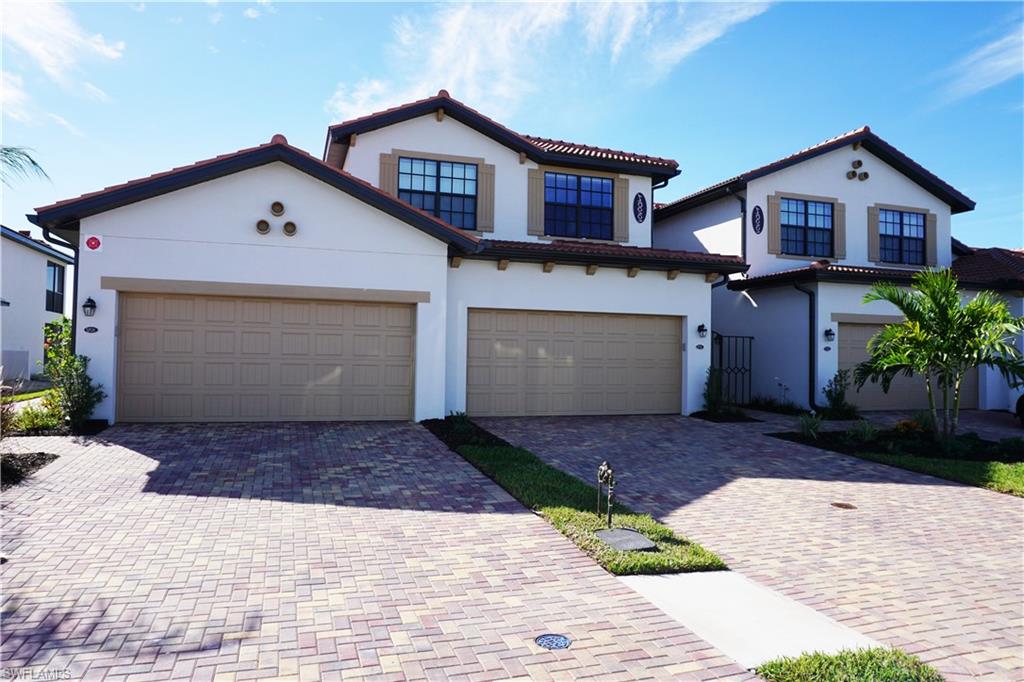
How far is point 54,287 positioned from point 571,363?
2437 cm

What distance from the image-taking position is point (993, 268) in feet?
62.7

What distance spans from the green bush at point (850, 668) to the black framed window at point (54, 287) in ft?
99.3

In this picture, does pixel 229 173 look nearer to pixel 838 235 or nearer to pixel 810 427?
pixel 810 427

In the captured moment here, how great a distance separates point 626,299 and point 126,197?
34.7ft

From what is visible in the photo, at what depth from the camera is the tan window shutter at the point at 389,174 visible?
1493 cm

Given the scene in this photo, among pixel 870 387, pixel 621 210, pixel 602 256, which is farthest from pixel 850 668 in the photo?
pixel 870 387

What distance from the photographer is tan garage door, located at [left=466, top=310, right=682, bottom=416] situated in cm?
1414

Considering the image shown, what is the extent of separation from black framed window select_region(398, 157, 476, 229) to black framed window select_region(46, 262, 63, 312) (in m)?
19.7

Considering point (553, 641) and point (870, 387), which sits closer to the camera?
point (553, 641)

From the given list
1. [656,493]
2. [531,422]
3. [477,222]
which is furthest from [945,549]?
[477,222]

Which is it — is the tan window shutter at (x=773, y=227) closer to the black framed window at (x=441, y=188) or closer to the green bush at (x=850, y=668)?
the black framed window at (x=441, y=188)

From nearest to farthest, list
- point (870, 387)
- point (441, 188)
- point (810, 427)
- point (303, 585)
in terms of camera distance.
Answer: point (303, 585), point (810, 427), point (441, 188), point (870, 387)

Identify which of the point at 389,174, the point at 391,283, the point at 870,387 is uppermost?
the point at 389,174

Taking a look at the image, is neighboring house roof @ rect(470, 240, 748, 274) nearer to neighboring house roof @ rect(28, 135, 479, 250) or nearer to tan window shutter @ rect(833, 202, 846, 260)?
neighboring house roof @ rect(28, 135, 479, 250)
